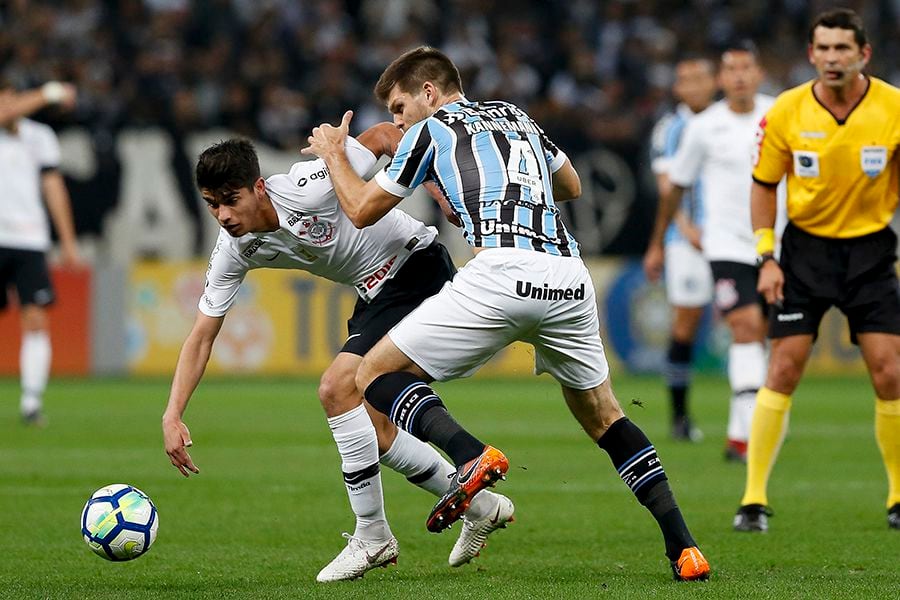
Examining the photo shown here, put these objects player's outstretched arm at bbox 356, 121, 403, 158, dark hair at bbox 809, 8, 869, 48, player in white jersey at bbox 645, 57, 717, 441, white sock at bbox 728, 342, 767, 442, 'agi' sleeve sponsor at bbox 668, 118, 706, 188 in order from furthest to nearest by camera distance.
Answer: player in white jersey at bbox 645, 57, 717, 441 < 'agi' sleeve sponsor at bbox 668, 118, 706, 188 < white sock at bbox 728, 342, 767, 442 < dark hair at bbox 809, 8, 869, 48 < player's outstretched arm at bbox 356, 121, 403, 158

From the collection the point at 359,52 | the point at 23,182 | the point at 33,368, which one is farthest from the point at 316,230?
the point at 359,52

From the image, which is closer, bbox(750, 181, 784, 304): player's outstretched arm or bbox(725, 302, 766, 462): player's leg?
bbox(750, 181, 784, 304): player's outstretched arm

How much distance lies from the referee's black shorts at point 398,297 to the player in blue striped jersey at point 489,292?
73 cm

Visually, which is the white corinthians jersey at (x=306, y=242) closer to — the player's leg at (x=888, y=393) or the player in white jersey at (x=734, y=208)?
the player's leg at (x=888, y=393)

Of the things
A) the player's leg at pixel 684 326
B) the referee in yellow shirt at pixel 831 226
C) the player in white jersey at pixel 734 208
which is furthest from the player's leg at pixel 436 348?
the player's leg at pixel 684 326

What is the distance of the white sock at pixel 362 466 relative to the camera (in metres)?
6.02

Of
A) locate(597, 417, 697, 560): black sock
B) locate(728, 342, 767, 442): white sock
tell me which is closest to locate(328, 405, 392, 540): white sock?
locate(597, 417, 697, 560): black sock

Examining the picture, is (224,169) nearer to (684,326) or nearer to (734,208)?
(734,208)

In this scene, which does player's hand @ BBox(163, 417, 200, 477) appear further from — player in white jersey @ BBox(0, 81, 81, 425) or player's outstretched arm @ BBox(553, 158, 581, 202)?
player in white jersey @ BBox(0, 81, 81, 425)

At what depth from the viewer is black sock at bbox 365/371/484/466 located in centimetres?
525

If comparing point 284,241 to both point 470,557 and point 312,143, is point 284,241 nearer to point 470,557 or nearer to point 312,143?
point 312,143

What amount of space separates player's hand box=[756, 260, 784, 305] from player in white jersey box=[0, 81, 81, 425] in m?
7.19

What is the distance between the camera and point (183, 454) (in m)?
5.82

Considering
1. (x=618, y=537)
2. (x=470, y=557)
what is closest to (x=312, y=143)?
(x=470, y=557)
